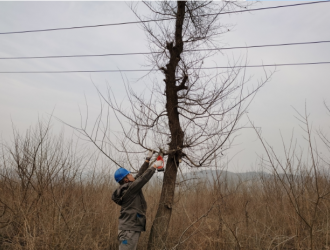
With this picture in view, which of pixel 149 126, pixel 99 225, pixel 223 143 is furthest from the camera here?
pixel 99 225

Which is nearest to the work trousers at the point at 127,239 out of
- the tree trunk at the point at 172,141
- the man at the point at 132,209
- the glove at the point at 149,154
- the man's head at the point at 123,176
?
the man at the point at 132,209

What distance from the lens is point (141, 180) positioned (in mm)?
3961

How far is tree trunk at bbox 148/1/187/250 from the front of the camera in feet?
14.9

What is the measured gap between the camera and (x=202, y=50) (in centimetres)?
516

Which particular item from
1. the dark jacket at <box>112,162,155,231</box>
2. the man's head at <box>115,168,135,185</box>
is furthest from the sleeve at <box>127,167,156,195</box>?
the man's head at <box>115,168,135,185</box>

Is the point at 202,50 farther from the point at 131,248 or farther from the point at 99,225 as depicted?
the point at 99,225

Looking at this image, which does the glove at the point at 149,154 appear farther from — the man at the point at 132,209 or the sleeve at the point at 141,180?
the sleeve at the point at 141,180

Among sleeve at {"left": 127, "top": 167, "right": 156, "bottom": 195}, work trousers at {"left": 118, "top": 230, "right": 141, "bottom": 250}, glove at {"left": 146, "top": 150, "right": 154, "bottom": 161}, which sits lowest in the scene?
work trousers at {"left": 118, "top": 230, "right": 141, "bottom": 250}

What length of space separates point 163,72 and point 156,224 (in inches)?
109

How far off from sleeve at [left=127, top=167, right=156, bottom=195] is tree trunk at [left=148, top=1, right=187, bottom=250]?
55 centimetres

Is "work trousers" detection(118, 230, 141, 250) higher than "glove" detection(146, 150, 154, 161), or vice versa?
"glove" detection(146, 150, 154, 161)

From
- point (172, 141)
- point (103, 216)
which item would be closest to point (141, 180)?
point (172, 141)

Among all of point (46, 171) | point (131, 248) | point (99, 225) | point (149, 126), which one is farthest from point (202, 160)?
point (99, 225)

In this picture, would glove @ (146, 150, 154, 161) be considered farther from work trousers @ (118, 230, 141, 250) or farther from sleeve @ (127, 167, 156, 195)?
work trousers @ (118, 230, 141, 250)
